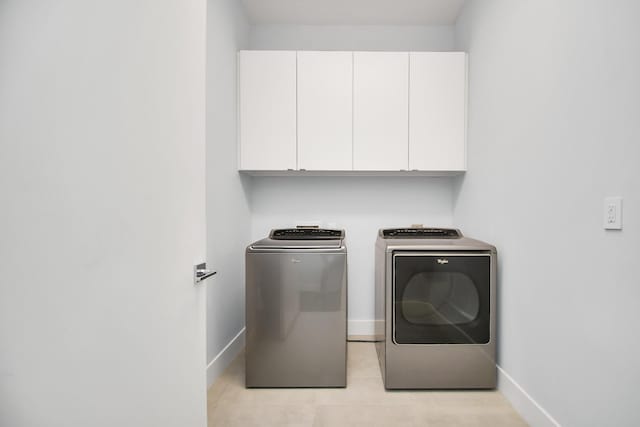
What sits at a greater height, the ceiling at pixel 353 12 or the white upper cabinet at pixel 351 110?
the ceiling at pixel 353 12

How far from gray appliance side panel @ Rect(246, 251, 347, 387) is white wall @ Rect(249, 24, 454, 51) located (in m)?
1.88

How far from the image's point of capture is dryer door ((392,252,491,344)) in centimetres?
200

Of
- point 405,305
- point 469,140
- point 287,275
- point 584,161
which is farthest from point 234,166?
point 584,161

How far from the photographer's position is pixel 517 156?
5.98 feet

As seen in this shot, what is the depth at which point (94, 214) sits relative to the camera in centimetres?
64

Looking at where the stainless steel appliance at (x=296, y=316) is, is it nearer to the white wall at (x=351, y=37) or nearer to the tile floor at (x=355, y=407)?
the tile floor at (x=355, y=407)

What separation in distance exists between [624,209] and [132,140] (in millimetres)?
1459

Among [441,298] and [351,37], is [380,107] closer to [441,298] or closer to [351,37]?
[351,37]

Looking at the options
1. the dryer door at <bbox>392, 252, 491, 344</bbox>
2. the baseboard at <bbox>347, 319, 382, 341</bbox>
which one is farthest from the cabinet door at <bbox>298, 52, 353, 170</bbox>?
the baseboard at <bbox>347, 319, 382, 341</bbox>

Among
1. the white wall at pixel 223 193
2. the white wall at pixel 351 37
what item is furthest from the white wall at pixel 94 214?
the white wall at pixel 351 37

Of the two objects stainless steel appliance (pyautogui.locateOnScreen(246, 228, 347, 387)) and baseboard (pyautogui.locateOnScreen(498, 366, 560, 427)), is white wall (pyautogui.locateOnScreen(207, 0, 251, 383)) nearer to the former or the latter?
stainless steel appliance (pyautogui.locateOnScreen(246, 228, 347, 387))

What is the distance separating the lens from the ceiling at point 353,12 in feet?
8.48

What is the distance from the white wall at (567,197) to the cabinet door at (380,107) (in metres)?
0.60

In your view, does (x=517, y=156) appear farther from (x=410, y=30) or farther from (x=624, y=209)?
(x=410, y=30)
